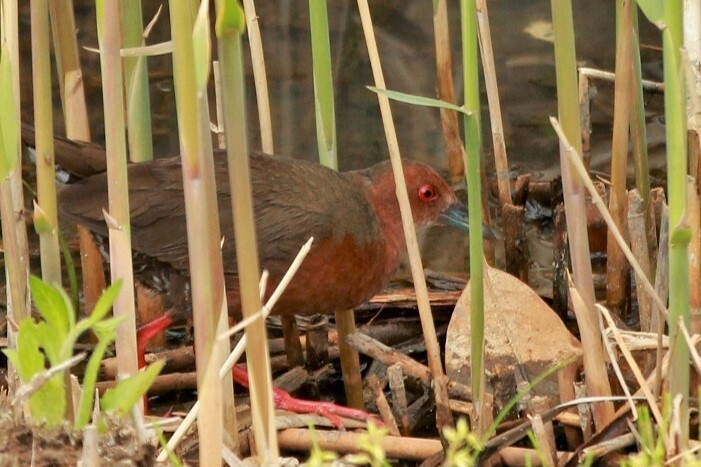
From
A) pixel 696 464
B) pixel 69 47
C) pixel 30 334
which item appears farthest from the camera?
pixel 69 47

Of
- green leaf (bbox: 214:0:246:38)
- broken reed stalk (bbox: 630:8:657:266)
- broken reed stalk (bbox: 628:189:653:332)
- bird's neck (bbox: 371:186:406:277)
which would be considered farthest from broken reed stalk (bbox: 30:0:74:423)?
broken reed stalk (bbox: 630:8:657:266)

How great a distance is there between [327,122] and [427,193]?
34.8 inches

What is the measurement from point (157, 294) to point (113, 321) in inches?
71.8

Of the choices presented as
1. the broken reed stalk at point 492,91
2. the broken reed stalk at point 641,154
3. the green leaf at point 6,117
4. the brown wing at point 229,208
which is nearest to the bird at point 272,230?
the brown wing at point 229,208

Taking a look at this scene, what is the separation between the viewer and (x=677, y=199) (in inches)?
85.2

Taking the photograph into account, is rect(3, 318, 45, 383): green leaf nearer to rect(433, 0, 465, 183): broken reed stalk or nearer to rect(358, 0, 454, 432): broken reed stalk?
rect(358, 0, 454, 432): broken reed stalk

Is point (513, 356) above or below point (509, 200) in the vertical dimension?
below

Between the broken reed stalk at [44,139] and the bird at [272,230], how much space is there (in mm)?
709

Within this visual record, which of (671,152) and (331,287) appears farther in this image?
(331,287)

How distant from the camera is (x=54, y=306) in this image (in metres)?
1.99

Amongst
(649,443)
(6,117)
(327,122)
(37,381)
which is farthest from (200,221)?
(327,122)

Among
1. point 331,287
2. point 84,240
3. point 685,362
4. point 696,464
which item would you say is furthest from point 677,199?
point 84,240

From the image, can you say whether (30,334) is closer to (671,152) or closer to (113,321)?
(113,321)

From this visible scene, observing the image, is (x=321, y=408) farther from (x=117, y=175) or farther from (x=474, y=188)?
(x=117, y=175)
